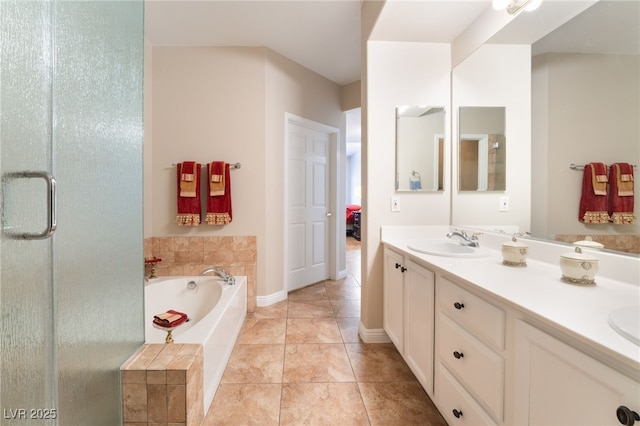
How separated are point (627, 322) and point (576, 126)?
87 cm

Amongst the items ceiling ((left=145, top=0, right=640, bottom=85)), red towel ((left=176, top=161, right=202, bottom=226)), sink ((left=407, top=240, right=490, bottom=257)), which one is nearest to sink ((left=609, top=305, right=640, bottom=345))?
sink ((left=407, top=240, right=490, bottom=257))

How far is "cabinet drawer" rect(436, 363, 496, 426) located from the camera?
0.97 m

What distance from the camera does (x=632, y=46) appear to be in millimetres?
929

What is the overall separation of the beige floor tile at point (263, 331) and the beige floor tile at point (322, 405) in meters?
0.57

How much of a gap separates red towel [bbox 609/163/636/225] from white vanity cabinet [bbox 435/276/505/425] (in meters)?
0.62

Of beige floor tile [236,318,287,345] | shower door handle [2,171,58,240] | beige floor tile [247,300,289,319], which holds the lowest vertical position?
beige floor tile [236,318,287,345]

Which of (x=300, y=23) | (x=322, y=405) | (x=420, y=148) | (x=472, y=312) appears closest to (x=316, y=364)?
(x=322, y=405)

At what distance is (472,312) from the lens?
1.01 metres

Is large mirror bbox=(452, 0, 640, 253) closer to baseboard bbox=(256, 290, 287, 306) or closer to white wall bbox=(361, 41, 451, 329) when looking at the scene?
white wall bbox=(361, 41, 451, 329)

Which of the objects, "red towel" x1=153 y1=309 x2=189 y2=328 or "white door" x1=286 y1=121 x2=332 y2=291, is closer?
"red towel" x1=153 y1=309 x2=189 y2=328

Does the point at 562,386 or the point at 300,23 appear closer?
the point at 562,386

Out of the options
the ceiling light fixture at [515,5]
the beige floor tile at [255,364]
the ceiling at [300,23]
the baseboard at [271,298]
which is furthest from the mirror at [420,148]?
the baseboard at [271,298]

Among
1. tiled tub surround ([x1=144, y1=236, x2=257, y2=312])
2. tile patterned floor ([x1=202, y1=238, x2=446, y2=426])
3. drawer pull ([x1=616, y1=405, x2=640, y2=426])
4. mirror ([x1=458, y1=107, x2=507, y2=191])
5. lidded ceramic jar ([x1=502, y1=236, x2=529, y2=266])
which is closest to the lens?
drawer pull ([x1=616, y1=405, x2=640, y2=426])

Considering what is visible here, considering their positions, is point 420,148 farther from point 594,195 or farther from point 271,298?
point 271,298
